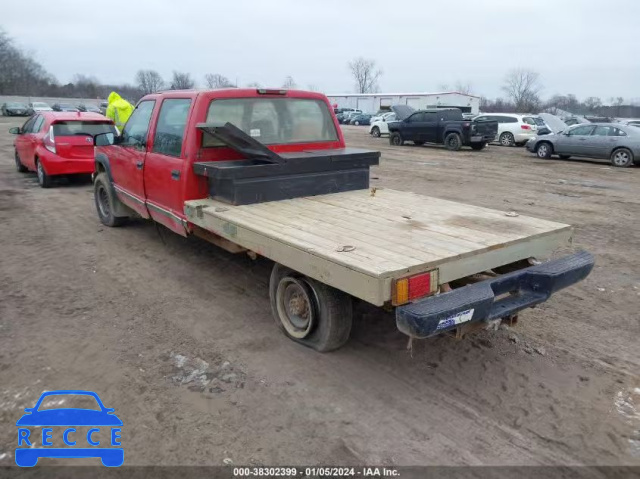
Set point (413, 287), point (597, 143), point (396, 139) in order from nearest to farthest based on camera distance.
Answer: point (413, 287)
point (597, 143)
point (396, 139)

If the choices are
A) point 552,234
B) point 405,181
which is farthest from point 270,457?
point 405,181

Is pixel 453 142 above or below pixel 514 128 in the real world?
below

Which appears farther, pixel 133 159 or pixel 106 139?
pixel 106 139

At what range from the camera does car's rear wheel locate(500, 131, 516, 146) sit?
2348 centimetres

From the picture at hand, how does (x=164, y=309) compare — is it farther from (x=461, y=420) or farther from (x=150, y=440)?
Answer: (x=461, y=420)

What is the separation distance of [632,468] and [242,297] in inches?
132

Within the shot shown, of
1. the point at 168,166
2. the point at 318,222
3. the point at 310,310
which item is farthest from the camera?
the point at 168,166

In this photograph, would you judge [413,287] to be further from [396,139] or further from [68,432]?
[396,139]

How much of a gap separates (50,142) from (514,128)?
65.2 feet

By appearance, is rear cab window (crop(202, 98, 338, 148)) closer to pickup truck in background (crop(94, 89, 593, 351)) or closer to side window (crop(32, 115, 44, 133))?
pickup truck in background (crop(94, 89, 593, 351))

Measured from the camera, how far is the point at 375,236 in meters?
3.55

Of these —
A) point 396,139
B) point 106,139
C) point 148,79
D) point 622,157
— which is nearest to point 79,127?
point 106,139

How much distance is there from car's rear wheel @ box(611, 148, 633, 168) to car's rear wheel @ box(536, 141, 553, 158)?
87.2 inches

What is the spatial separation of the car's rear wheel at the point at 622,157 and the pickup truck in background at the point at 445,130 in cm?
532
